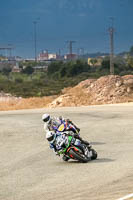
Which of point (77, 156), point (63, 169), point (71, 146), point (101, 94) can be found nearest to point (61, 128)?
point (71, 146)

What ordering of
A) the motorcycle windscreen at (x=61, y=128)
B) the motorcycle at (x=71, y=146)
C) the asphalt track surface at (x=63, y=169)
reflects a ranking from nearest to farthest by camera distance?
the asphalt track surface at (x=63, y=169) < the motorcycle at (x=71, y=146) < the motorcycle windscreen at (x=61, y=128)

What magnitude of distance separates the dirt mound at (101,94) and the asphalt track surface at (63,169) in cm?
1797

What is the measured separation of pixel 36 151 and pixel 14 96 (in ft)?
175

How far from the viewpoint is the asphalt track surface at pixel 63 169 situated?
1032cm

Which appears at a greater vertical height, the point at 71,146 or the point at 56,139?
the point at 56,139

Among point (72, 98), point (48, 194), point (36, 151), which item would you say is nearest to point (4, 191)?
point (48, 194)

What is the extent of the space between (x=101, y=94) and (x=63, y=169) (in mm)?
31314

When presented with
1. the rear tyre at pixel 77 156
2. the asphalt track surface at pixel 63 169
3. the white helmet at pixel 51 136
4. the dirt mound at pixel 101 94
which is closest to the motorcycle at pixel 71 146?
the rear tyre at pixel 77 156

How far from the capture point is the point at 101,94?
4438 centimetres

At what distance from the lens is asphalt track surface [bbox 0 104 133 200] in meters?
10.3

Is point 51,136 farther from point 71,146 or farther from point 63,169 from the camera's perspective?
point 63,169

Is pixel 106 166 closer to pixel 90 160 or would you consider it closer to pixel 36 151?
pixel 90 160

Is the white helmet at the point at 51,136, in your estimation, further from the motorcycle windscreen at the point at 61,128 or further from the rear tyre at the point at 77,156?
the rear tyre at the point at 77,156

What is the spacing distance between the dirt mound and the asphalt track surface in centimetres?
1797
